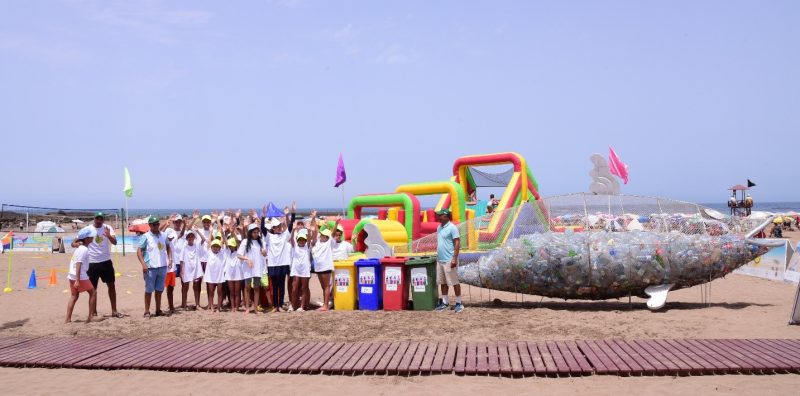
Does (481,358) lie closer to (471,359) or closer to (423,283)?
(471,359)

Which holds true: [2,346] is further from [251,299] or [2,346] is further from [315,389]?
[315,389]

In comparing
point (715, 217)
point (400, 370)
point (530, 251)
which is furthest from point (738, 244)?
point (400, 370)

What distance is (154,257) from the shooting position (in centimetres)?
997

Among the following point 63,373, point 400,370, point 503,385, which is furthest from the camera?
point 63,373

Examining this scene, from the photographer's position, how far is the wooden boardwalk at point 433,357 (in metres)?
6.33

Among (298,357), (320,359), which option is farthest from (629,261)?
(298,357)

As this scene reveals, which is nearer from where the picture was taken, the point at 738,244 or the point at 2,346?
the point at 2,346

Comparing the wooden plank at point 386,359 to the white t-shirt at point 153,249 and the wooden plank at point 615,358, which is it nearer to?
the wooden plank at point 615,358

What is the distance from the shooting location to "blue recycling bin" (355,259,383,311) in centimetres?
→ 1037

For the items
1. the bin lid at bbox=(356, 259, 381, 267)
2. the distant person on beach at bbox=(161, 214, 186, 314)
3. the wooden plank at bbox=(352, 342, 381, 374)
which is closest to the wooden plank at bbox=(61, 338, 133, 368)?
the distant person on beach at bbox=(161, 214, 186, 314)

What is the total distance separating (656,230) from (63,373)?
27.4 ft

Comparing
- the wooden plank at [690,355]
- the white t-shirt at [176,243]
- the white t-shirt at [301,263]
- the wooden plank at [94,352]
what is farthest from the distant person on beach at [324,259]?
the wooden plank at [690,355]

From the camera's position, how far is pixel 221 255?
10.6 meters

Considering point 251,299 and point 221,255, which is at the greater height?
point 221,255
